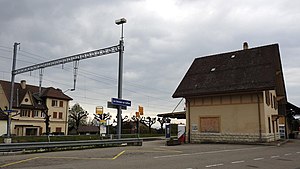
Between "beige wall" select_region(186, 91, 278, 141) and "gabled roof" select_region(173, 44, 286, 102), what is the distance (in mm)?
888

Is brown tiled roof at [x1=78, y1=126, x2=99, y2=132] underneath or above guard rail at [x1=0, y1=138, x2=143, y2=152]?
underneath

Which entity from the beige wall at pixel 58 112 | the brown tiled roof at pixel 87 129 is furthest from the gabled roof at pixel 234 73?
the brown tiled roof at pixel 87 129

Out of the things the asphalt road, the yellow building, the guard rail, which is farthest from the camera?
the yellow building

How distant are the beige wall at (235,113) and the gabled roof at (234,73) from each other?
0.89 meters

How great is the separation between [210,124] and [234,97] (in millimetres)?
3439

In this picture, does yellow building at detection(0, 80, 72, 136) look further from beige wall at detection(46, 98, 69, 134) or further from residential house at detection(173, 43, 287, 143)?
residential house at detection(173, 43, 287, 143)

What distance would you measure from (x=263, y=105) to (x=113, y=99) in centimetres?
1253

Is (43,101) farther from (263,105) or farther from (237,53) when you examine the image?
(263,105)

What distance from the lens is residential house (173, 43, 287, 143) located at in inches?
1024

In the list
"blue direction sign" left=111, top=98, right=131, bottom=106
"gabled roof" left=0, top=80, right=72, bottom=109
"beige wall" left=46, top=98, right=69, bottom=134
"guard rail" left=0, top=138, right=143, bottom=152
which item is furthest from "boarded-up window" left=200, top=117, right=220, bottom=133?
"beige wall" left=46, top=98, right=69, bottom=134

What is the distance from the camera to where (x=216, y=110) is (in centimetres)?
2848

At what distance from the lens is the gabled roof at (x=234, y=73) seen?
26625 mm

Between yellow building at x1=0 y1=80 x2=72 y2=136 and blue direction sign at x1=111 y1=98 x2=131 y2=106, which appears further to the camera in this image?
yellow building at x1=0 y1=80 x2=72 y2=136

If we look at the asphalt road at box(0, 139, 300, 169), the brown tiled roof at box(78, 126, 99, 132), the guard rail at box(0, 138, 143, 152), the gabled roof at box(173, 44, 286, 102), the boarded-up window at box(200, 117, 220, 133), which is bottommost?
the brown tiled roof at box(78, 126, 99, 132)
